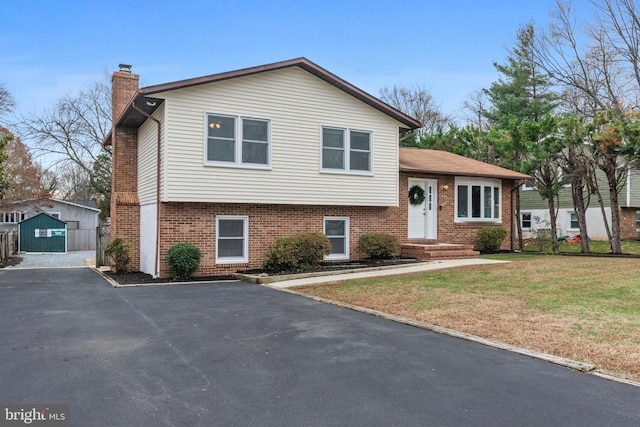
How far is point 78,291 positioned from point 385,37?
18241 mm

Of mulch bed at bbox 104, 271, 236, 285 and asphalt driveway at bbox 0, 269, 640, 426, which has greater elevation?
mulch bed at bbox 104, 271, 236, 285

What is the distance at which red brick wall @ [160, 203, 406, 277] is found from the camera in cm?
1290

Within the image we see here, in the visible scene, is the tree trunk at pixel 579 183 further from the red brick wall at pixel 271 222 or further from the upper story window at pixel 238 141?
the upper story window at pixel 238 141

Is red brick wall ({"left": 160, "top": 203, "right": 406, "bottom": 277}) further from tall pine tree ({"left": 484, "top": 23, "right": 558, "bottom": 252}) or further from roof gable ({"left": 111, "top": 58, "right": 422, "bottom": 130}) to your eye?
tall pine tree ({"left": 484, "top": 23, "right": 558, "bottom": 252})

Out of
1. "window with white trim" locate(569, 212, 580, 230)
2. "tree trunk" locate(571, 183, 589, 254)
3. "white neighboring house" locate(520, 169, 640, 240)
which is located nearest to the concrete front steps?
"tree trunk" locate(571, 183, 589, 254)

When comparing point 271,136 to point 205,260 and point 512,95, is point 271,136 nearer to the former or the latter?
point 205,260

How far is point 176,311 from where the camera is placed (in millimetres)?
8094

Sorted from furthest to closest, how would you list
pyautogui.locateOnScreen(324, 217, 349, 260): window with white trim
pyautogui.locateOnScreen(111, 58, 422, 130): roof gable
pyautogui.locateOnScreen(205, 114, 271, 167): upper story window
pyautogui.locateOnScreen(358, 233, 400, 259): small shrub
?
pyautogui.locateOnScreen(324, 217, 349, 260): window with white trim
pyautogui.locateOnScreen(358, 233, 400, 259): small shrub
pyautogui.locateOnScreen(205, 114, 271, 167): upper story window
pyautogui.locateOnScreen(111, 58, 422, 130): roof gable

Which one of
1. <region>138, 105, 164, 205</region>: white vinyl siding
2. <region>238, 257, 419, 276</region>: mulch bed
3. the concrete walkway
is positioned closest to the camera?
the concrete walkway

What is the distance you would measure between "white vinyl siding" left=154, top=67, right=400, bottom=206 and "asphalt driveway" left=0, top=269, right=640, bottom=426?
5.65m

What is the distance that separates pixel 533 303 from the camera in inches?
322

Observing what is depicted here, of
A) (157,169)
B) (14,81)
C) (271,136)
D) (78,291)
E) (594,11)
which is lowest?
(78,291)

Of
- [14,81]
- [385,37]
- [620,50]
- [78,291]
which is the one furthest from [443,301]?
[14,81]

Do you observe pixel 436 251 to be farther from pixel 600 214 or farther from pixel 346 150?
pixel 600 214
